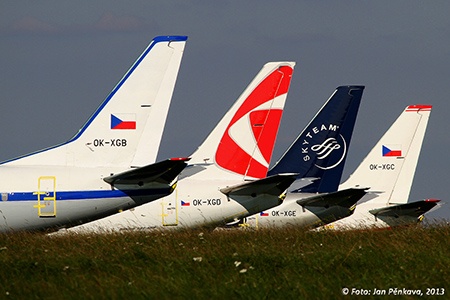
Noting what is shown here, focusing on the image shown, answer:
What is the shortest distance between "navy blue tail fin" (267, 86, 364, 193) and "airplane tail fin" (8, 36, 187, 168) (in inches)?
436

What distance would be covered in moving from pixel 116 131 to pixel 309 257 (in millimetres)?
9154

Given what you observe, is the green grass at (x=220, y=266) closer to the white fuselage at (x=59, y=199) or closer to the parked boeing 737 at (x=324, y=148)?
the white fuselage at (x=59, y=199)

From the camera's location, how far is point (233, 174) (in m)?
27.8

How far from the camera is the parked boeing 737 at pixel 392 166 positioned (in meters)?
37.3

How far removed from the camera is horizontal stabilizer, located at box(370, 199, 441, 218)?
112 ft

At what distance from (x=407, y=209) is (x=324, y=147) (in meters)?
4.49

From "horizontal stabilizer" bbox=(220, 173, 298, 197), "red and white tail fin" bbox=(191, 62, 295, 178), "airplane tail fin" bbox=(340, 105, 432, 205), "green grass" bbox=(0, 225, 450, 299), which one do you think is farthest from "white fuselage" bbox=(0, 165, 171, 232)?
"airplane tail fin" bbox=(340, 105, 432, 205)

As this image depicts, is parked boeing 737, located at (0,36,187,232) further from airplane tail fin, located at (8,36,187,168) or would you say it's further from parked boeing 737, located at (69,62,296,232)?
parked boeing 737, located at (69,62,296,232)

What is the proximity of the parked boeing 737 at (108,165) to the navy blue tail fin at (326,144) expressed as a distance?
1100 cm

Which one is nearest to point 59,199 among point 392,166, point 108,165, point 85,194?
point 85,194

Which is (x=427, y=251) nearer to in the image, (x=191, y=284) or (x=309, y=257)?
(x=309, y=257)

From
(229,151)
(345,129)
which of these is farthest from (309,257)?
(345,129)

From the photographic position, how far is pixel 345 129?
111 feet

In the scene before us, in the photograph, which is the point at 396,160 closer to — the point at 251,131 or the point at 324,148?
the point at 324,148
